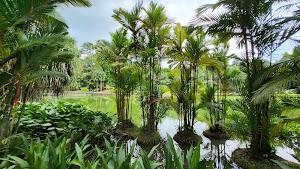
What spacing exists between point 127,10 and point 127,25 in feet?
1.26

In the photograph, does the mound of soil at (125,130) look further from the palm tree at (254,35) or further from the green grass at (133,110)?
the palm tree at (254,35)

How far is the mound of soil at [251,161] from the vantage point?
3169 mm

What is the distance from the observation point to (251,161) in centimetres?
335

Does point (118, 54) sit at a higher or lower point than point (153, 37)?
lower

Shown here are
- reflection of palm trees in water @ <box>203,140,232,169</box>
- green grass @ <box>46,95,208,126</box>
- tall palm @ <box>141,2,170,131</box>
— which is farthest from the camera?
green grass @ <box>46,95,208,126</box>

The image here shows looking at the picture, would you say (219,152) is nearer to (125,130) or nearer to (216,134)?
(216,134)

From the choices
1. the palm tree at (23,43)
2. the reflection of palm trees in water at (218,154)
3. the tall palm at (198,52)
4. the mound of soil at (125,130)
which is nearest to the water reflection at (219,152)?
the reflection of palm trees in water at (218,154)

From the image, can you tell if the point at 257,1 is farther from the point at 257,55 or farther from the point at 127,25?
the point at 127,25

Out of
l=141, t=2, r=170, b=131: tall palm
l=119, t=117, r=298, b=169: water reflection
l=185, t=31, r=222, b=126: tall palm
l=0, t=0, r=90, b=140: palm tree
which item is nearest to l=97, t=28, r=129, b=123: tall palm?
l=141, t=2, r=170, b=131: tall palm

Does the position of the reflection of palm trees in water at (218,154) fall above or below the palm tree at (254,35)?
below

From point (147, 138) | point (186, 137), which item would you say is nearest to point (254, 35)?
point (186, 137)

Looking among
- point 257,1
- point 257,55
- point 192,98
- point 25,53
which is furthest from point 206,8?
point 25,53

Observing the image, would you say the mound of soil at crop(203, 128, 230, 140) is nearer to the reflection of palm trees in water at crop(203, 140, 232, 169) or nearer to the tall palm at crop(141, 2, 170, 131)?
the reflection of palm trees in water at crop(203, 140, 232, 169)

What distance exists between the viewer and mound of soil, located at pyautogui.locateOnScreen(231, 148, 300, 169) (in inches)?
125
